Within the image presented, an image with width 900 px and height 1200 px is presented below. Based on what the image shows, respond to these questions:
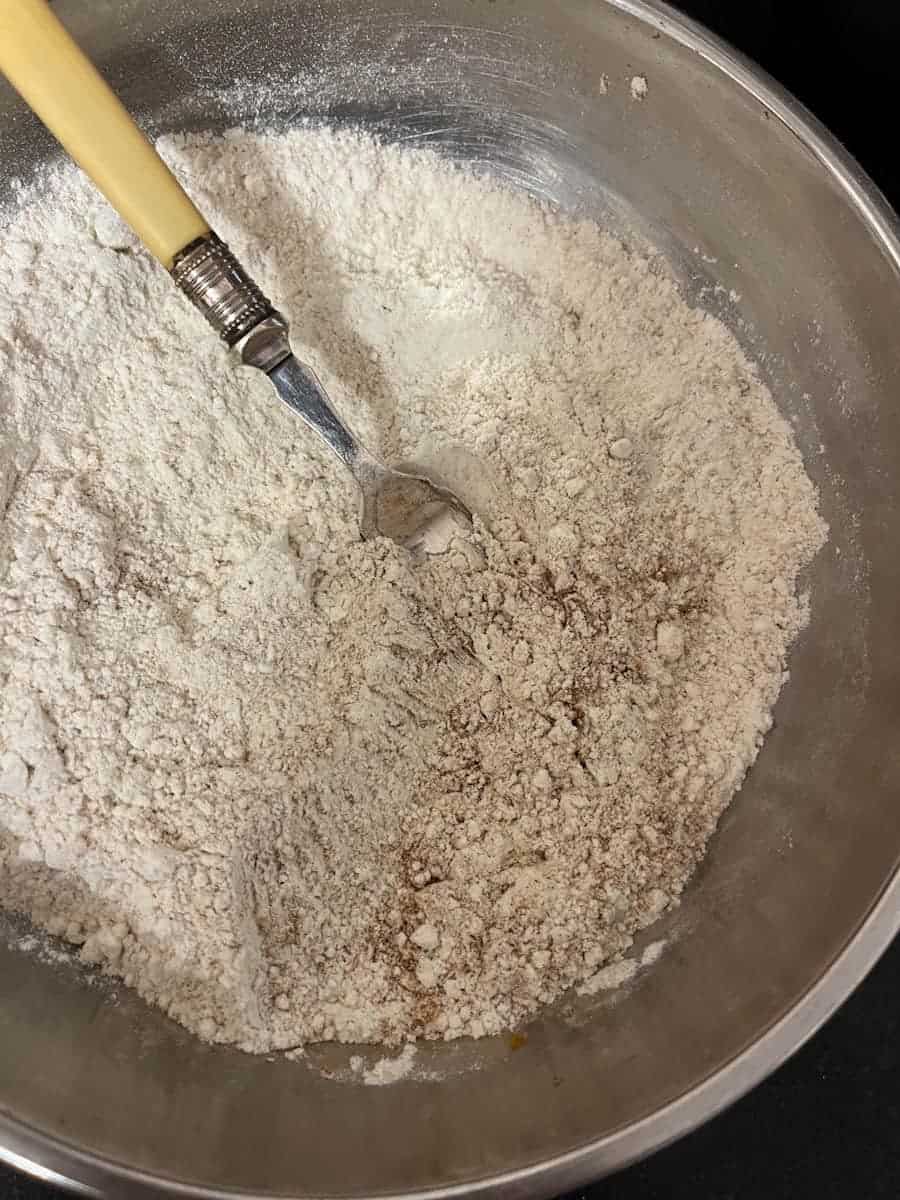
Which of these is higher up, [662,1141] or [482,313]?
[482,313]

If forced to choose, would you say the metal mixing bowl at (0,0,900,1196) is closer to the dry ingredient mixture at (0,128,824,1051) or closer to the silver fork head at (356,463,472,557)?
the dry ingredient mixture at (0,128,824,1051)

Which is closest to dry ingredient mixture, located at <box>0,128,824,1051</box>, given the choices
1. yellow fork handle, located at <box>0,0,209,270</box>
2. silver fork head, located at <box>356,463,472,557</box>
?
silver fork head, located at <box>356,463,472,557</box>

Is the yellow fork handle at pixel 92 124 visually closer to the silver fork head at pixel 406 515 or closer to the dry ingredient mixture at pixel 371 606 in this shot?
the dry ingredient mixture at pixel 371 606

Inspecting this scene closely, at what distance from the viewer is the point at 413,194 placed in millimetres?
1115

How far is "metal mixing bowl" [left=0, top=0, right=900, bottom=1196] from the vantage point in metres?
0.78

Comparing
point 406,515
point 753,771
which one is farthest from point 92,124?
point 753,771

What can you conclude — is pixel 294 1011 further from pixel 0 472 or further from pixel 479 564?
pixel 0 472

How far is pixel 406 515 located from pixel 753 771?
47cm

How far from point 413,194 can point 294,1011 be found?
0.94 m

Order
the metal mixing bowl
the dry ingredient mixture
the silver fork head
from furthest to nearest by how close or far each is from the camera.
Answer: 1. the silver fork head
2. the dry ingredient mixture
3. the metal mixing bowl

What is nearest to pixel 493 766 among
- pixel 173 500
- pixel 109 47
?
pixel 173 500

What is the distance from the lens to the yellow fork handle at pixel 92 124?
81cm

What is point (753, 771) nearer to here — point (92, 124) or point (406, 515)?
point (406, 515)

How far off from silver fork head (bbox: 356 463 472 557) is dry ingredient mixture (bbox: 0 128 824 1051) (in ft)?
0.09
